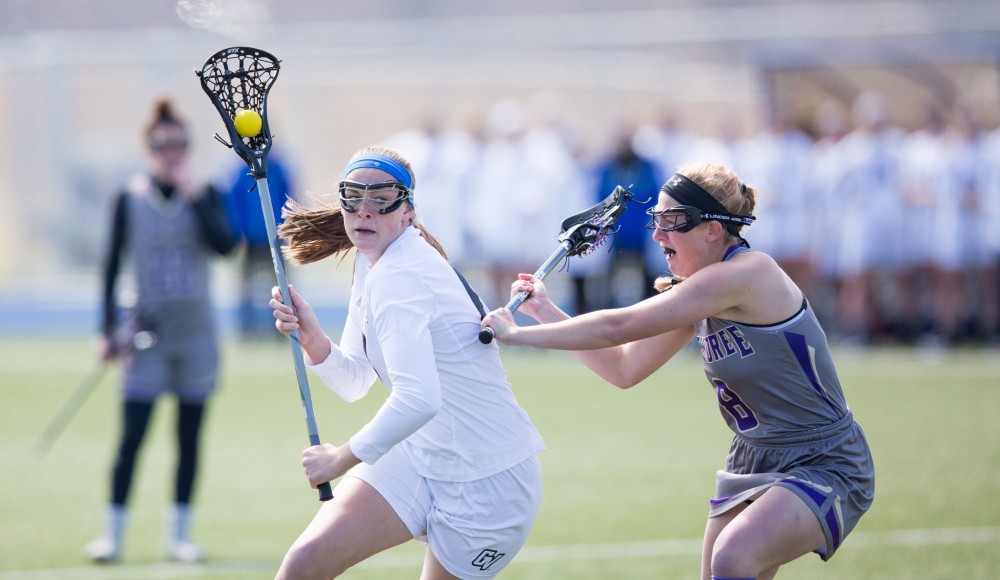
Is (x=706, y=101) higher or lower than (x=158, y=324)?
higher

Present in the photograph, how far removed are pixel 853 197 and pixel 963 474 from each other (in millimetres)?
7708

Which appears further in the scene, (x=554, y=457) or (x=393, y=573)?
(x=554, y=457)

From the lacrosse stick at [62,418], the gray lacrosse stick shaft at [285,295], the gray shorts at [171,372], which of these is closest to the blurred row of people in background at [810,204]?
the lacrosse stick at [62,418]

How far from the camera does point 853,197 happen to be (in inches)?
631

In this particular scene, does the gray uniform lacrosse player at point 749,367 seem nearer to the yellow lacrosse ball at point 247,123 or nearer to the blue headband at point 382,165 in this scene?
the blue headband at point 382,165

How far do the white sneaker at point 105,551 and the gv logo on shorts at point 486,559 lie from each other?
3.46m

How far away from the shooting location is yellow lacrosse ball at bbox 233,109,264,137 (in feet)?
15.4

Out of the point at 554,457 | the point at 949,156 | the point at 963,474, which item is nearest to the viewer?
the point at 963,474

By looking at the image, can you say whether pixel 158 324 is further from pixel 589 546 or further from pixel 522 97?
pixel 522 97

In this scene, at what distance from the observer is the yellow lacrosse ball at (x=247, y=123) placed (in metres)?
4.69

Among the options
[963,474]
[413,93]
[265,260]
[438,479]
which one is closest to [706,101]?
[413,93]

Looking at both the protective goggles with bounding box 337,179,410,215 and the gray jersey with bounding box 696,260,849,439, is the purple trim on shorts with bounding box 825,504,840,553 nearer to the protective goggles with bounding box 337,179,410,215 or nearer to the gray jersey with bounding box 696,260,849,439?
the gray jersey with bounding box 696,260,849,439

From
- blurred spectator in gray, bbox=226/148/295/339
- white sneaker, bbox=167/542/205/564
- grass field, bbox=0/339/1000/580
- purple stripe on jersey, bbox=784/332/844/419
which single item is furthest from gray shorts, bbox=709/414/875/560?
blurred spectator in gray, bbox=226/148/295/339

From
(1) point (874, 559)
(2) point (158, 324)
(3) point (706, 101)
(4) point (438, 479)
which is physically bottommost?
Answer: (1) point (874, 559)
